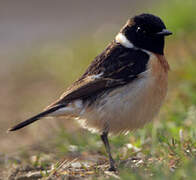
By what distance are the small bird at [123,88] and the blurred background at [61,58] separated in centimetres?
68

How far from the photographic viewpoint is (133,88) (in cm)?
596

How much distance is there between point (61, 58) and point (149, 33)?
6855 millimetres

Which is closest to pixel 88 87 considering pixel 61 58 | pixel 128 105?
pixel 128 105

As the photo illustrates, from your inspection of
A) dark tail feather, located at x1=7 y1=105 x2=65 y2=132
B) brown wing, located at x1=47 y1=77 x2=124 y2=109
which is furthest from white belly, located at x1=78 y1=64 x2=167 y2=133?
dark tail feather, located at x1=7 y1=105 x2=65 y2=132

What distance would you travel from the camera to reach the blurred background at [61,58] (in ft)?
24.6

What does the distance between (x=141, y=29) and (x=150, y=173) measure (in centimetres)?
226

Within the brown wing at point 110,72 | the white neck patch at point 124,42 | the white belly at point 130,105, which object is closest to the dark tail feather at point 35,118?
the brown wing at point 110,72

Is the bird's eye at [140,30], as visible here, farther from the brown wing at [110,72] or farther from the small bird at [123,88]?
the brown wing at [110,72]

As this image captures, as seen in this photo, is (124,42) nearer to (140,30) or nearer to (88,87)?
(140,30)

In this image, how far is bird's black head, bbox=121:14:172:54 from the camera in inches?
252

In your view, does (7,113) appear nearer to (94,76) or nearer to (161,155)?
(94,76)

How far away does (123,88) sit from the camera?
6.01 m

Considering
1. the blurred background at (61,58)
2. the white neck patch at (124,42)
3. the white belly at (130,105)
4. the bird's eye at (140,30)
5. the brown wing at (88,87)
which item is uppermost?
the bird's eye at (140,30)

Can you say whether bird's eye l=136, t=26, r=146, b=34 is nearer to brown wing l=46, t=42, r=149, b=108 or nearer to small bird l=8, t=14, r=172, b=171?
small bird l=8, t=14, r=172, b=171
